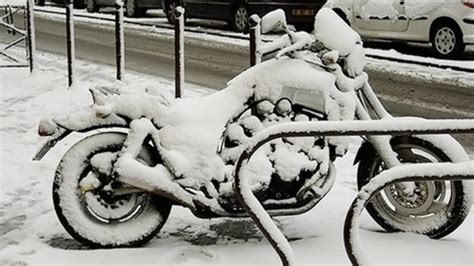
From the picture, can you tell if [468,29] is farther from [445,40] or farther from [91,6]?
[91,6]

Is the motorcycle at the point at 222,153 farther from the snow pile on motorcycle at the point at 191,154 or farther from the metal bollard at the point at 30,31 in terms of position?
the metal bollard at the point at 30,31

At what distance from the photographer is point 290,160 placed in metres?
5.05

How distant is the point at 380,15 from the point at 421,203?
1159 cm

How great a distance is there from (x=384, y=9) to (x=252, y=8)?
11.7 ft

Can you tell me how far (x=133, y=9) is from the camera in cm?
2388

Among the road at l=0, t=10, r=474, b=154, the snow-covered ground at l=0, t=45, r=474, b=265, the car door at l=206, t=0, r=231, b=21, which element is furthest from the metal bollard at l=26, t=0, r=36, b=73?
the car door at l=206, t=0, r=231, b=21

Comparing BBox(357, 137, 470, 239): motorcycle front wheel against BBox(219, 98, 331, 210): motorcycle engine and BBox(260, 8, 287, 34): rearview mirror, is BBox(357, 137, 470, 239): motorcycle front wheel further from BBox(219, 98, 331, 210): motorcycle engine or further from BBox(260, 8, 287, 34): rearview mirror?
BBox(260, 8, 287, 34): rearview mirror

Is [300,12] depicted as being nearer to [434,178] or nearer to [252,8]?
[252,8]

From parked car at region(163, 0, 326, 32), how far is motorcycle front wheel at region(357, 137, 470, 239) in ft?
44.2

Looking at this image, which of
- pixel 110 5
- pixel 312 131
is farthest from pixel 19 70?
pixel 110 5

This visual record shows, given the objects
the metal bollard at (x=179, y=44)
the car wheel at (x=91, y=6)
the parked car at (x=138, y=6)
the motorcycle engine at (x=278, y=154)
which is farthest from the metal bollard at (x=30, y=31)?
the car wheel at (x=91, y=6)

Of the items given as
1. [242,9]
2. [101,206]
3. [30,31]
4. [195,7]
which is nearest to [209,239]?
[101,206]

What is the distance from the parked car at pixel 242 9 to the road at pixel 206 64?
48.5 inches

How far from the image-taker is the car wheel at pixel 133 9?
937 inches
